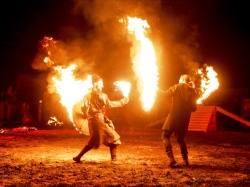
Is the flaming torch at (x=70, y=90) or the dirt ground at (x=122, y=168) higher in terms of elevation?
the flaming torch at (x=70, y=90)

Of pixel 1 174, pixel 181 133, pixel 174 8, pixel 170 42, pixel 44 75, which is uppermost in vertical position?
pixel 174 8

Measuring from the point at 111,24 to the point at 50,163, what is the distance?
1648 cm

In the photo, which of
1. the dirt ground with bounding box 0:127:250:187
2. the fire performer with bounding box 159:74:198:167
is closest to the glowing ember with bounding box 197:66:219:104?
the dirt ground with bounding box 0:127:250:187

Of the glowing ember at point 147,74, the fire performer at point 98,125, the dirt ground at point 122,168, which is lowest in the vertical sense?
the dirt ground at point 122,168

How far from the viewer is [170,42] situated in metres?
24.5

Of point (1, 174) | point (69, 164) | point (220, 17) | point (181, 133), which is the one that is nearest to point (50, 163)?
point (69, 164)

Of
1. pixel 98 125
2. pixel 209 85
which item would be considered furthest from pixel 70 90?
pixel 209 85

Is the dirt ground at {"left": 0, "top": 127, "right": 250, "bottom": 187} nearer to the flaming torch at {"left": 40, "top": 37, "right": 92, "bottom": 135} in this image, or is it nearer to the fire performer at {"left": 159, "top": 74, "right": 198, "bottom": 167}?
the fire performer at {"left": 159, "top": 74, "right": 198, "bottom": 167}

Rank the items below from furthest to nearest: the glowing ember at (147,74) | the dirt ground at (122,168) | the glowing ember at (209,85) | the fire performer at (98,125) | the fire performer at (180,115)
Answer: the glowing ember at (209,85) < the glowing ember at (147,74) < the fire performer at (98,125) < the fire performer at (180,115) < the dirt ground at (122,168)

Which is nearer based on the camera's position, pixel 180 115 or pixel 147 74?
pixel 180 115

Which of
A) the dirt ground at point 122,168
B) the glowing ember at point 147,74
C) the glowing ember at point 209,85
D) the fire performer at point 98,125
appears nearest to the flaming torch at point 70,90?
the fire performer at point 98,125

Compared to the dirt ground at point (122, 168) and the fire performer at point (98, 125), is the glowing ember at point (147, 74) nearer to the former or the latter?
the fire performer at point (98, 125)

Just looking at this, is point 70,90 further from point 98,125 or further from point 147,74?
point 98,125

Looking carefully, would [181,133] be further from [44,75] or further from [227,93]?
[44,75]
